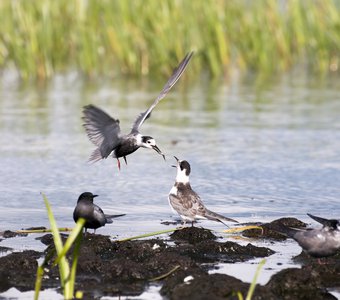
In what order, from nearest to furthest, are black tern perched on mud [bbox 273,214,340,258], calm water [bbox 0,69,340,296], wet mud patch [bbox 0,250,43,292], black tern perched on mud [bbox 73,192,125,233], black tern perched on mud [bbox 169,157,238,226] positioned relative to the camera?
1. wet mud patch [bbox 0,250,43,292]
2. black tern perched on mud [bbox 273,214,340,258]
3. black tern perched on mud [bbox 73,192,125,233]
4. black tern perched on mud [bbox 169,157,238,226]
5. calm water [bbox 0,69,340,296]

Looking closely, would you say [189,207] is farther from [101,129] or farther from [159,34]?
[159,34]

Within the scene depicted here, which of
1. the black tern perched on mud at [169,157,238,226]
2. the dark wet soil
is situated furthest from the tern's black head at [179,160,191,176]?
the dark wet soil

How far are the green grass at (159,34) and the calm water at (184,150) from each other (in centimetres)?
59

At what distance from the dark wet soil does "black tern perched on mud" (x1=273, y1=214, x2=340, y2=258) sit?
0.37 feet

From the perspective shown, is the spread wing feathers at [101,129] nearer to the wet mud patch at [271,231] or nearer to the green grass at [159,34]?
the wet mud patch at [271,231]

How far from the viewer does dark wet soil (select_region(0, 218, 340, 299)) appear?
6.15 meters

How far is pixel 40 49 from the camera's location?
716 inches

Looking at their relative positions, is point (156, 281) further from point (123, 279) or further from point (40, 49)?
point (40, 49)

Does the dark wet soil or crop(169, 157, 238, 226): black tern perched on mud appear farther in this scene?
crop(169, 157, 238, 226): black tern perched on mud

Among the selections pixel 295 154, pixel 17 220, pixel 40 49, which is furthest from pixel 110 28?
pixel 17 220

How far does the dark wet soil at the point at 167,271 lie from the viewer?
20.2ft

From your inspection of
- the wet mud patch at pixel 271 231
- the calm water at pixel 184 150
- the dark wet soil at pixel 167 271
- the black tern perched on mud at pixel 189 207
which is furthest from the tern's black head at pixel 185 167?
the dark wet soil at pixel 167 271

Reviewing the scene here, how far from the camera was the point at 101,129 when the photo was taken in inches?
354

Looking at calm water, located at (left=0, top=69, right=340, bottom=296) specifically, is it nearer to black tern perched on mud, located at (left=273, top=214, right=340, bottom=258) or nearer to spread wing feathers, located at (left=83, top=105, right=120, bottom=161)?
spread wing feathers, located at (left=83, top=105, right=120, bottom=161)
